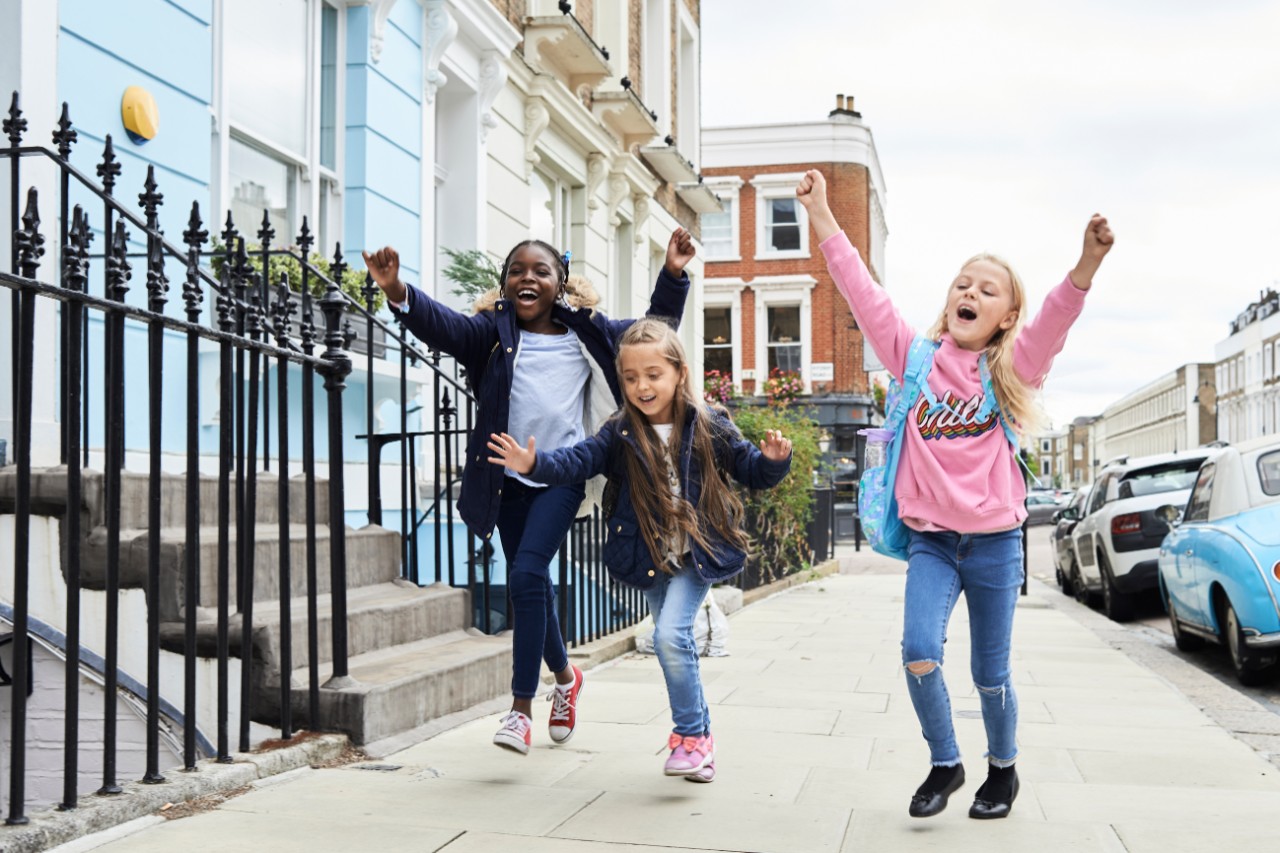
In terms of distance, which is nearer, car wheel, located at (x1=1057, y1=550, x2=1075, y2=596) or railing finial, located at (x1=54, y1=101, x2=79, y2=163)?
railing finial, located at (x1=54, y1=101, x2=79, y2=163)

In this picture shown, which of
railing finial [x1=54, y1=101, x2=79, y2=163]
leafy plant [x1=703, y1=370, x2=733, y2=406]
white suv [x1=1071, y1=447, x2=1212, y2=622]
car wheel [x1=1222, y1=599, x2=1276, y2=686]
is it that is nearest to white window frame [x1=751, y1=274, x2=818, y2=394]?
leafy plant [x1=703, y1=370, x2=733, y2=406]

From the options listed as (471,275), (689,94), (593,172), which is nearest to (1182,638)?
(471,275)

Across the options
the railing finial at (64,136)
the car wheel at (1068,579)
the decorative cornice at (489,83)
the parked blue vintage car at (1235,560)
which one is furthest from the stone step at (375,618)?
the car wheel at (1068,579)

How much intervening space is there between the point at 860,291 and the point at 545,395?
118 centimetres

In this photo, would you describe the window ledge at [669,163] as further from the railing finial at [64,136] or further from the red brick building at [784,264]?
the red brick building at [784,264]

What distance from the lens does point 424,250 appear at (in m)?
9.91

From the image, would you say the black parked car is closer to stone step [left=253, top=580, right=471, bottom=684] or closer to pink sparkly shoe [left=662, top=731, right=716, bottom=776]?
stone step [left=253, top=580, right=471, bottom=684]

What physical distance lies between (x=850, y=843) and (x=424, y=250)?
7.14m

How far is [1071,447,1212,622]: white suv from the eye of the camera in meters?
12.5

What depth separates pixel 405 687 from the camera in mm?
4914

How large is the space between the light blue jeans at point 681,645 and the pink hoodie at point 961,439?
72 cm

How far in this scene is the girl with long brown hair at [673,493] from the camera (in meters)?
4.09

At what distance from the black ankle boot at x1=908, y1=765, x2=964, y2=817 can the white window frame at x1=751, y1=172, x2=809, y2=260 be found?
3469 cm

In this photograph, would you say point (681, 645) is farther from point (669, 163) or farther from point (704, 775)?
point (669, 163)
